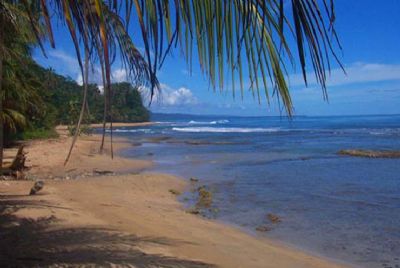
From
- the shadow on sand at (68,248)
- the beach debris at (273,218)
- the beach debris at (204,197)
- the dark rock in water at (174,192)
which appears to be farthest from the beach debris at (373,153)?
the shadow on sand at (68,248)

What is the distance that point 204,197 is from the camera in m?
11.3

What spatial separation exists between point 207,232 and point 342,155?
18063 mm

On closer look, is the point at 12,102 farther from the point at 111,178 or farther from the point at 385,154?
the point at 385,154

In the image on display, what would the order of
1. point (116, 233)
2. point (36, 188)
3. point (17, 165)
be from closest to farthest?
point (116, 233) < point (36, 188) < point (17, 165)

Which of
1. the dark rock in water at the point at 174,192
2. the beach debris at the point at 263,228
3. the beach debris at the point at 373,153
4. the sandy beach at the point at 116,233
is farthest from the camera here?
the beach debris at the point at 373,153

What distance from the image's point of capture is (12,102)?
794 inches

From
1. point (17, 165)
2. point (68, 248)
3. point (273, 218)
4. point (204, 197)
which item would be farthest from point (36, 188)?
point (68, 248)

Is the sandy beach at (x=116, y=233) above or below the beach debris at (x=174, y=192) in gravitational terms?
above

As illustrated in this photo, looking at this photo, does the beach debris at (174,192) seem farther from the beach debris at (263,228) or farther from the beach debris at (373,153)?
the beach debris at (373,153)

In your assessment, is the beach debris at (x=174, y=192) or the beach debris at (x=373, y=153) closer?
the beach debris at (x=174, y=192)

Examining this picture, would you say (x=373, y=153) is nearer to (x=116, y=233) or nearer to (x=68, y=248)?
(x=116, y=233)

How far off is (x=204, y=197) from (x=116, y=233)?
19.9 ft

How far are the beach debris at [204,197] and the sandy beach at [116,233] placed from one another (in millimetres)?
530

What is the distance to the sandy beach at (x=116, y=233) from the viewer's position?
407 centimetres
